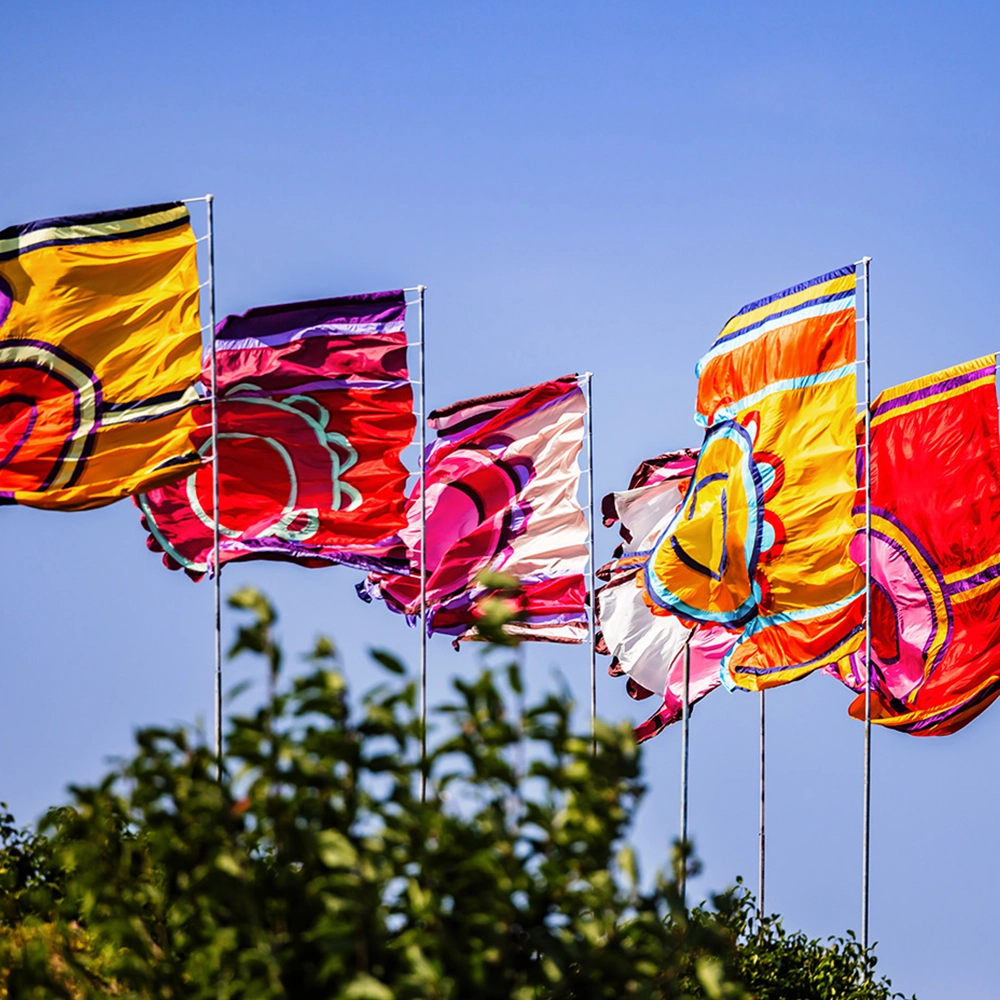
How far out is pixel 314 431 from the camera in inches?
976

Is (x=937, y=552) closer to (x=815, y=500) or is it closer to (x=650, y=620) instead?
(x=815, y=500)

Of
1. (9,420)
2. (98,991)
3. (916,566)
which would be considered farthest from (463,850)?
(916,566)

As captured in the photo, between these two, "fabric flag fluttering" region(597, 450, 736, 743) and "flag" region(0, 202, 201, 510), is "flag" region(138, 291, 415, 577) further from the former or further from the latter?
"fabric flag fluttering" region(597, 450, 736, 743)

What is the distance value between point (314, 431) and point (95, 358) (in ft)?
10.7

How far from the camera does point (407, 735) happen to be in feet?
23.6

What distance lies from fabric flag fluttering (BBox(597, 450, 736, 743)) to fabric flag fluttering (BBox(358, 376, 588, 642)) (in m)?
1.27

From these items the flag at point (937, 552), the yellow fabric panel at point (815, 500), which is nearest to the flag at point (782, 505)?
the yellow fabric panel at point (815, 500)


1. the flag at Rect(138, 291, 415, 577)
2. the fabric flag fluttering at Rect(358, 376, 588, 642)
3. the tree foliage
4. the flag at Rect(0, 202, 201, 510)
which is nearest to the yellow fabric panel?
the fabric flag fluttering at Rect(358, 376, 588, 642)

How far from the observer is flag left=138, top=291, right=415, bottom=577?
80.6 ft

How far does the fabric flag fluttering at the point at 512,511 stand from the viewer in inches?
1099

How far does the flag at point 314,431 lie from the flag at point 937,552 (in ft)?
22.6

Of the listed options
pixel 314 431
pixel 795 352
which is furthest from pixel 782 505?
pixel 314 431

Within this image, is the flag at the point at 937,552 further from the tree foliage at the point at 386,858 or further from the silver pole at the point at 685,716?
the tree foliage at the point at 386,858

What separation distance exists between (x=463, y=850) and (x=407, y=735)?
51 centimetres
